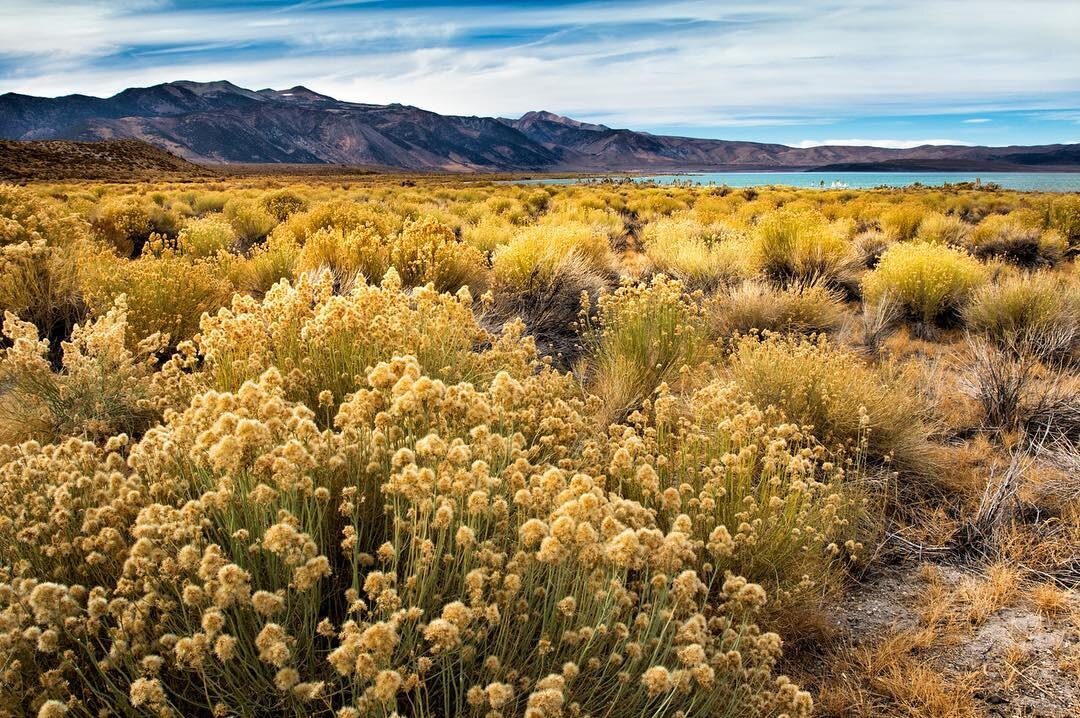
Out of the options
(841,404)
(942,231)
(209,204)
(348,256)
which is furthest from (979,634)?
(209,204)

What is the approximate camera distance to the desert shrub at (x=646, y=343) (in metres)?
5.55

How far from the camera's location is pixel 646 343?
5.79 meters

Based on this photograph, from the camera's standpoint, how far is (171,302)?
20.7ft

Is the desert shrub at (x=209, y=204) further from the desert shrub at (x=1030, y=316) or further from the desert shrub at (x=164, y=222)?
the desert shrub at (x=1030, y=316)

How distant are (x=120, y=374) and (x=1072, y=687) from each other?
5.44 metres

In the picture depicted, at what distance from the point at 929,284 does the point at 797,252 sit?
2.05 metres

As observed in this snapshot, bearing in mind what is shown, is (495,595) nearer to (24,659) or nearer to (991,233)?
(24,659)

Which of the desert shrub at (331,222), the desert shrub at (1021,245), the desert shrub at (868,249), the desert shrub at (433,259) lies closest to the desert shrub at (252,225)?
the desert shrub at (331,222)

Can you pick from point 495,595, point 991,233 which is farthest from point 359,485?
point 991,233

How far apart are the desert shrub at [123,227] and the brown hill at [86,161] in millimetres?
30013

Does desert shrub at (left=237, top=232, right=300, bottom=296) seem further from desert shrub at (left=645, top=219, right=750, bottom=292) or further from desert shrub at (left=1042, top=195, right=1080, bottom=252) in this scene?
desert shrub at (left=1042, top=195, right=1080, bottom=252)

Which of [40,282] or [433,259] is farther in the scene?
[433,259]

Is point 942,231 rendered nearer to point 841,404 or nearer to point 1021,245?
point 1021,245

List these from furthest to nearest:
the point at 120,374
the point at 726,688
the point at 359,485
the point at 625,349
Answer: the point at 625,349 < the point at 120,374 < the point at 359,485 < the point at 726,688
